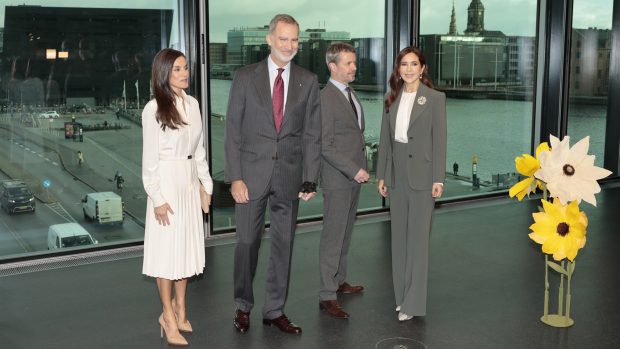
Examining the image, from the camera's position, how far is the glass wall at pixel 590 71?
27.0 ft

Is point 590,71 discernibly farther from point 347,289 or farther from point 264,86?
point 264,86

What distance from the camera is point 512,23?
7.75 metres

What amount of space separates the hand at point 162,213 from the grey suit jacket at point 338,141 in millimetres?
981

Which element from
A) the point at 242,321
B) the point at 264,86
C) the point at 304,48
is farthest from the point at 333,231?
the point at 304,48

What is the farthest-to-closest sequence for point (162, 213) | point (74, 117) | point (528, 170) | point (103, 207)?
point (103, 207) < point (74, 117) < point (528, 170) < point (162, 213)

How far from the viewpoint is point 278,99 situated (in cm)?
364

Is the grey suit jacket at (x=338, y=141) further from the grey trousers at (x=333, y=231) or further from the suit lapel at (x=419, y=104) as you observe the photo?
the suit lapel at (x=419, y=104)

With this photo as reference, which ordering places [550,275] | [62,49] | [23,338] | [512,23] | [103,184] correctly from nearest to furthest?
[23,338] < [550,275] < [62,49] < [103,184] < [512,23]

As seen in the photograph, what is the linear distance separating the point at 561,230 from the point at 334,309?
1327 mm

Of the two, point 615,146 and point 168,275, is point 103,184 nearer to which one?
point 168,275

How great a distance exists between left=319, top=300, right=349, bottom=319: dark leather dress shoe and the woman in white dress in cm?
89

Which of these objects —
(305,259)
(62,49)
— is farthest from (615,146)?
(62,49)

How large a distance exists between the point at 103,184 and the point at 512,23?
476 cm

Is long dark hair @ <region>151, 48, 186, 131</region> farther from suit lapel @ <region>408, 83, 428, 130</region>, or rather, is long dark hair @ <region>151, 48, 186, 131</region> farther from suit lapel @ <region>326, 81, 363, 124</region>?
suit lapel @ <region>408, 83, 428, 130</region>
